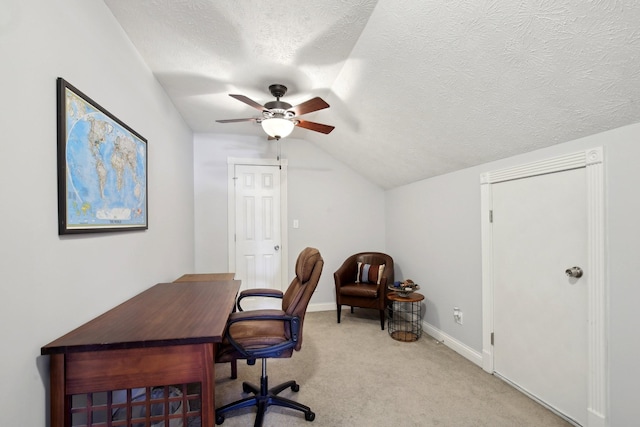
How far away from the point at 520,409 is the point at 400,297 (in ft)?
4.23

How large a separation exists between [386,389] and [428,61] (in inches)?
92.7

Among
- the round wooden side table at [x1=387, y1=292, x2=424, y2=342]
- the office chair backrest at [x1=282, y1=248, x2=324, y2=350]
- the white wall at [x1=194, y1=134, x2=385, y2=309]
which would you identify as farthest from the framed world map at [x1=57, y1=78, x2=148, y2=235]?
the round wooden side table at [x1=387, y1=292, x2=424, y2=342]

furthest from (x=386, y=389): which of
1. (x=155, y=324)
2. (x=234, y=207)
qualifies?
(x=234, y=207)

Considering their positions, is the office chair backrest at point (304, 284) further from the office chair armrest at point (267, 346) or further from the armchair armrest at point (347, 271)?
the armchair armrest at point (347, 271)

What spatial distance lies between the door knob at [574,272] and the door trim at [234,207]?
297 cm

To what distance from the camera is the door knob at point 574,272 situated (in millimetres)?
1677

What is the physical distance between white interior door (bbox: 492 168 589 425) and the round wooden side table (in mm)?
863

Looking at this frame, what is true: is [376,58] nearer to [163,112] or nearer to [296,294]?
[296,294]

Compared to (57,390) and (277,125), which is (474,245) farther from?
(57,390)

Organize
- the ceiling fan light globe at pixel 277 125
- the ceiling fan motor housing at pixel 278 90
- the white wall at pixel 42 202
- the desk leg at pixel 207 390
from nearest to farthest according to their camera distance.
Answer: the white wall at pixel 42 202 < the desk leg at pixel 207 390 < the ceiling fan light globe at pixel 277 125 < the ceiling fan motor housing at pixel 278 90

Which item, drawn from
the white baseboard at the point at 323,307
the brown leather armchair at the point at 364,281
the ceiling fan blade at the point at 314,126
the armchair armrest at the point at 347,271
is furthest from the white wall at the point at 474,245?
the ceiling fan blade at the point at 314,126

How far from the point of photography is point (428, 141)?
98.3 inches

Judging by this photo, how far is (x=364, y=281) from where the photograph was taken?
3662 millimetres

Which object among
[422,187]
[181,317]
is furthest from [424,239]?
[181,317]
